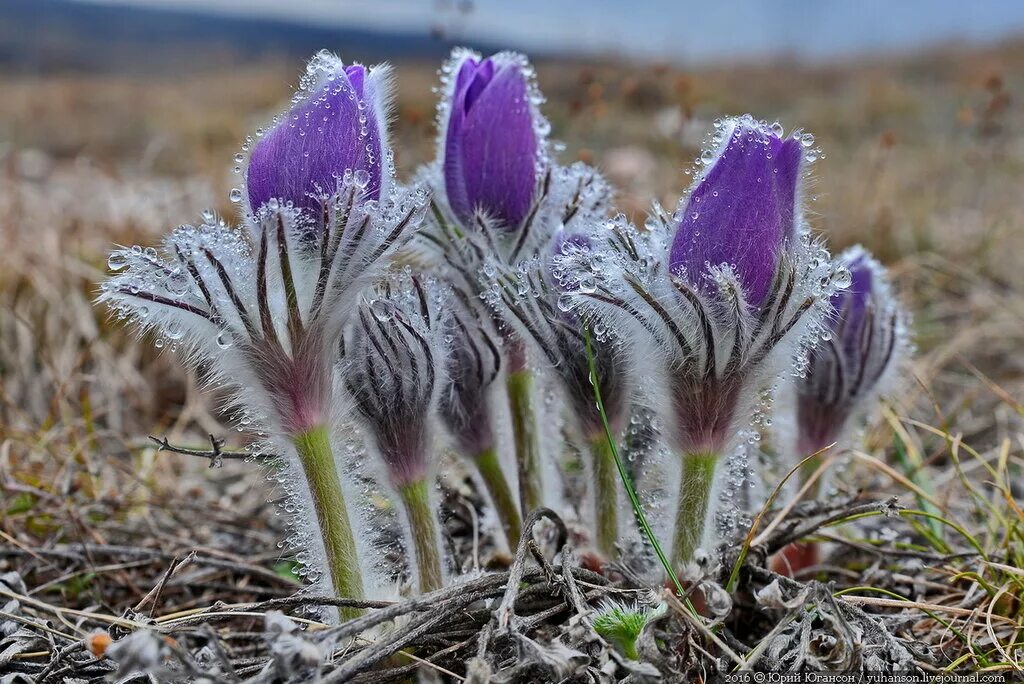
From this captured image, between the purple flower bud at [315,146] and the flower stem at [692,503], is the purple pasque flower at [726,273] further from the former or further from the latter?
the purple flower bud at [315,146]

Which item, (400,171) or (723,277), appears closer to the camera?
(723,277)

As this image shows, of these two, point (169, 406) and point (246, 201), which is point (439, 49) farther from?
point (246, 201)

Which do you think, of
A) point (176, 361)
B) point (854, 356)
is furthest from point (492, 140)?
point (176, 361)

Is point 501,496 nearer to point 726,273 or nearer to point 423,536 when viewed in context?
point 423,536

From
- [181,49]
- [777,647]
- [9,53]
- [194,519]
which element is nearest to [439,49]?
[194,519]

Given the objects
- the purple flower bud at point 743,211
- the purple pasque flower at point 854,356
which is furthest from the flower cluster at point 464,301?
the purple pasque flower at point 854,356

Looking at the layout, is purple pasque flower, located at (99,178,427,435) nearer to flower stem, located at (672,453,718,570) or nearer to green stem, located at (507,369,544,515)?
green stem, located at (507,369,544,515)
